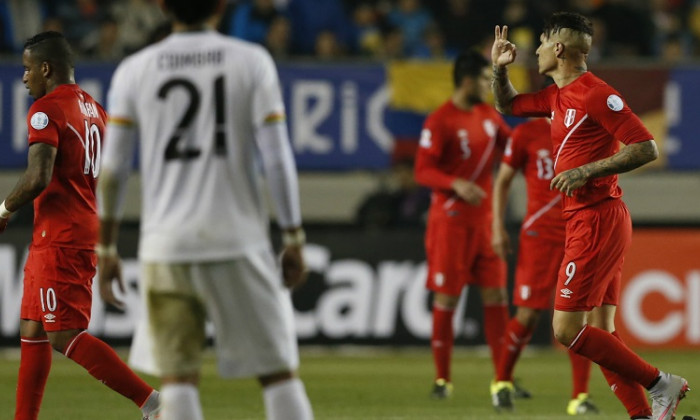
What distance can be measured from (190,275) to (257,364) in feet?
1.39

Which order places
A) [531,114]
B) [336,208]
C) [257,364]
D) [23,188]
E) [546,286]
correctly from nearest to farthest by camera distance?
[257,364]
[23,188]
[531,114]
[546,286]
[336,208]

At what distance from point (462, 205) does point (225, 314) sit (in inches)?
208

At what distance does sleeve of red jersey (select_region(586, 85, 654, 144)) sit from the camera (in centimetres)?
663

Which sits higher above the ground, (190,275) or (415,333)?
(190,275)

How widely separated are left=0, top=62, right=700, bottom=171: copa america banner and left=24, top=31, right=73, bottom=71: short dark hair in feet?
24.7

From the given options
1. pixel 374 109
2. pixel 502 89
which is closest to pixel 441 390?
pixel 502 89

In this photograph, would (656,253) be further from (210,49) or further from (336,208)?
(210,49)

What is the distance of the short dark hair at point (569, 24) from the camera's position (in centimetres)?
699

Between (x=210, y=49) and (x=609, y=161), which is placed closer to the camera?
(x=210, y=49)

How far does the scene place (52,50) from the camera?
6.85 m

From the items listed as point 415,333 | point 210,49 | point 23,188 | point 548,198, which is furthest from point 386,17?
point 210,49

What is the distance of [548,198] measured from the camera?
8.93 meters

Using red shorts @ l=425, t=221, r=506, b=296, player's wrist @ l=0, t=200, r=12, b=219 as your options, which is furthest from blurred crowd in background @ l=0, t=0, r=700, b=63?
player's wrist @ l=0, t=200, r=12, b=219

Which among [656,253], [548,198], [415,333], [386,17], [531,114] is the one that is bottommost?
[415,333]
